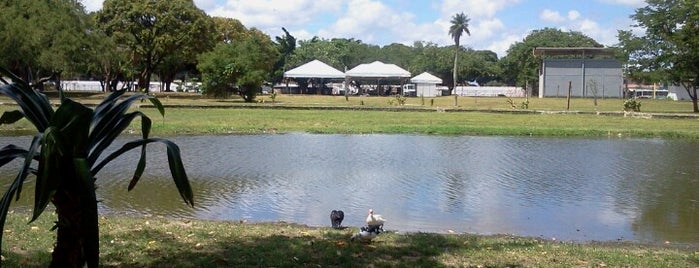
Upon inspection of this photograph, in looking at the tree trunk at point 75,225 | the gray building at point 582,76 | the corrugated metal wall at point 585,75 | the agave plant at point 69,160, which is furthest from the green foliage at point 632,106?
the tree trunk at point 75,225

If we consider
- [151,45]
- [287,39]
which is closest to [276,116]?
[151,45]

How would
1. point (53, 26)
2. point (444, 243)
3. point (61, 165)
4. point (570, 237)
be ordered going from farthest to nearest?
point (53, 26) → point (570, 237) → point (444, 243) → point (61, 165)

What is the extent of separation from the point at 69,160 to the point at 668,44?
45.8 m

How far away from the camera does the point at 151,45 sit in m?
59.6

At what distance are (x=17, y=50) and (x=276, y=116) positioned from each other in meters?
20.3

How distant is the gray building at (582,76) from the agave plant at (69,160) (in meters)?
67.7

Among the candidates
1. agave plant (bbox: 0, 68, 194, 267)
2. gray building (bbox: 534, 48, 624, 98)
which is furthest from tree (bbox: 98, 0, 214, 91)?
agave plant (bbox: 0, 68, 194, 267)

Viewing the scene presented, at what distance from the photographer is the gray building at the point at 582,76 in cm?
6919

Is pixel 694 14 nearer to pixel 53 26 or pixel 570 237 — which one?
pixel 570 237

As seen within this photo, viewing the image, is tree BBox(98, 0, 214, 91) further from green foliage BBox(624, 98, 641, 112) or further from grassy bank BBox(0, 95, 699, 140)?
green foliage BBox(624, 98, 641, 112)

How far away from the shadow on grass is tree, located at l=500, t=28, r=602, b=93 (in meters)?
83.6

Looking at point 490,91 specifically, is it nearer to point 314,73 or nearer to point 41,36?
point 314,73

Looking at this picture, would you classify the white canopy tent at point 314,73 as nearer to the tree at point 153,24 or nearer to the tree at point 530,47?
the tree at point 153,24

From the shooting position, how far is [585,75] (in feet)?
→ 228
